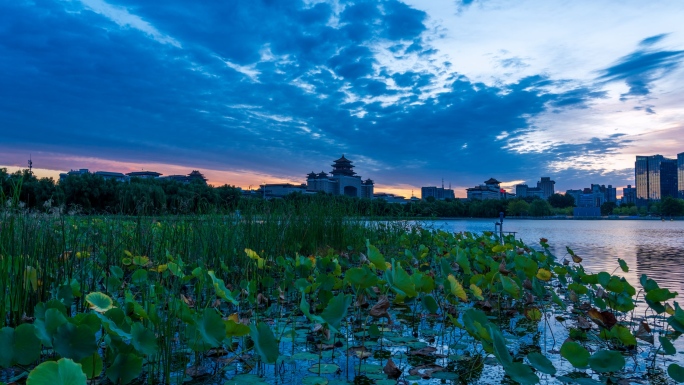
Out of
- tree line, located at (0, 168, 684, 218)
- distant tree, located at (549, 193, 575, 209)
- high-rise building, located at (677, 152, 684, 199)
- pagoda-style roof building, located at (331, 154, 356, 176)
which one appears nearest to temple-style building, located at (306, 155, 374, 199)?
pagoda-style roof building, located at (331, 154, 356, 176)

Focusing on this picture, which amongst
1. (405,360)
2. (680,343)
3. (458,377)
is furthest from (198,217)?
(680,343)

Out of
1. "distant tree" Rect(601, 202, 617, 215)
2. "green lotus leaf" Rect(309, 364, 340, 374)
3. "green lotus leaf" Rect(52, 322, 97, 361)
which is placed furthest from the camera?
"distant tree" Rect(601, 202, 617, 215)

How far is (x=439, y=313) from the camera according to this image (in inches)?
120

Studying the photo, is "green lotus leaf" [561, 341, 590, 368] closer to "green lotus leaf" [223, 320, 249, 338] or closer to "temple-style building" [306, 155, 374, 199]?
"green lotus leaf" [223, 320, 249, 338]

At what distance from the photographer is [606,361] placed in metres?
1.66

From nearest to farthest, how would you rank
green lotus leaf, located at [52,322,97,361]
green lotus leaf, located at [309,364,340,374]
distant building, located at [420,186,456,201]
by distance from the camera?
green lotus leaf, located at [52,322,97,361] → green lotus leaf, located at [309,364,340,374] → distant building, located at [420,186,456,201]

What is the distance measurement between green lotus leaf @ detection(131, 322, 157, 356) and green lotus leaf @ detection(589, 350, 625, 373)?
5.35 feet

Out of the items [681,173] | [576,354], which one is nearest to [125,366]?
[576,354]

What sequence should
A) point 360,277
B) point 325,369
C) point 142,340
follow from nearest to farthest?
point 142,340 < point 325,369 < point 360,277

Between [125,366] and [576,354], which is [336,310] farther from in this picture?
[576,354]

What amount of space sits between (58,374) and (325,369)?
3.64ft

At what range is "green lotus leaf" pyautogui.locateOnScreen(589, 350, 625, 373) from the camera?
64.4 inches

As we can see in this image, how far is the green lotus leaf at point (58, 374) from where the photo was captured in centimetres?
90

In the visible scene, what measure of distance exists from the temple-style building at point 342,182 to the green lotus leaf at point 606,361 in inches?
2474
